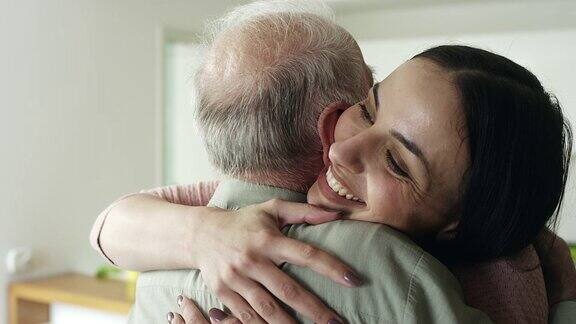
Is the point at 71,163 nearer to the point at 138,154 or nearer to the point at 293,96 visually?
the point at 138,154

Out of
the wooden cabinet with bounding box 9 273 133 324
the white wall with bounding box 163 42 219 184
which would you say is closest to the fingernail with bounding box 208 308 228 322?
the wooden cabinet with bounding box 9 273 133 324

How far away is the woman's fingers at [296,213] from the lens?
2.62 feet

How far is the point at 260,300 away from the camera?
2.54 feet

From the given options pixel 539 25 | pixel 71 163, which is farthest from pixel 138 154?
pixel 539 25

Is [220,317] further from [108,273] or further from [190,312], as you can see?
[108,273]

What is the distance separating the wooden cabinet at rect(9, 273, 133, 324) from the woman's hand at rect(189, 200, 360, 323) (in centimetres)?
206

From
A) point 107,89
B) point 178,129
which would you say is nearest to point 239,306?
point 107,89

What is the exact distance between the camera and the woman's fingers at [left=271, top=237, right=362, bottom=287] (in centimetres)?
70

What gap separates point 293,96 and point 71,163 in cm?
269

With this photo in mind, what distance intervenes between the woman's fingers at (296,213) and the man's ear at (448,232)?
0.40ft

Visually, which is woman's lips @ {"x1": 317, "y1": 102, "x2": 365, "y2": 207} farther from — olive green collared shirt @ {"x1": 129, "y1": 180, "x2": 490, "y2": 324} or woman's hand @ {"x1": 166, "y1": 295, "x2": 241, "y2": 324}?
woman's hand @ {"x1": 166, "y1": 295, "x2": 241, "y2": 324}

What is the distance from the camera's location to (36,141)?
3201mm

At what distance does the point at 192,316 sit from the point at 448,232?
33 centimetres

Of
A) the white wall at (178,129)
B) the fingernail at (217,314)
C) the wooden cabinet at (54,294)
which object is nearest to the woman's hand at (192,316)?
the fingernail at (217,314)
